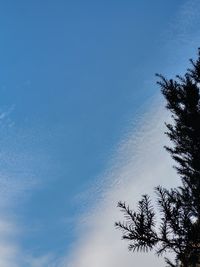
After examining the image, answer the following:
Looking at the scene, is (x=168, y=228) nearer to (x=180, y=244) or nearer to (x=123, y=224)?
(x=180, y=244)

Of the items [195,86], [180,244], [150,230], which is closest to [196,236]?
[180,244]

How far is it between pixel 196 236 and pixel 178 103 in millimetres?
8525

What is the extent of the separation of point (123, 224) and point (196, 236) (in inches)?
50.0

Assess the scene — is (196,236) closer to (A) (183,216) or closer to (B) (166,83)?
(A) (183,216)

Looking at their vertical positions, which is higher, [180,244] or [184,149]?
[184,149]

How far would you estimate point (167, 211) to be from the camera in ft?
19.8

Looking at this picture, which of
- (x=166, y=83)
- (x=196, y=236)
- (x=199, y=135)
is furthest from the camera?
(x=166, y=83)

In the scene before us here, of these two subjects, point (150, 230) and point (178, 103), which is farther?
point (178, 103)

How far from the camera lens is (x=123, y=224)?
6.18 m

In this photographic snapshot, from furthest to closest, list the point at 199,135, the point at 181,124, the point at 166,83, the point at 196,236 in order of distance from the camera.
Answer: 1. the point at 166,83
2. the point at 181,124
3. the point at 199,135
4. the point at 196,236

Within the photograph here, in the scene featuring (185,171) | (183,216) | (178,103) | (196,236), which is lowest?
(196,236)

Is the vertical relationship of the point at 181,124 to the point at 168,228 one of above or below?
above

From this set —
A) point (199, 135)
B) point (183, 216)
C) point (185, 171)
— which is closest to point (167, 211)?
point (183, 216)

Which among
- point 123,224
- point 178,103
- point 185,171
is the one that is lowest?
point 123,224
